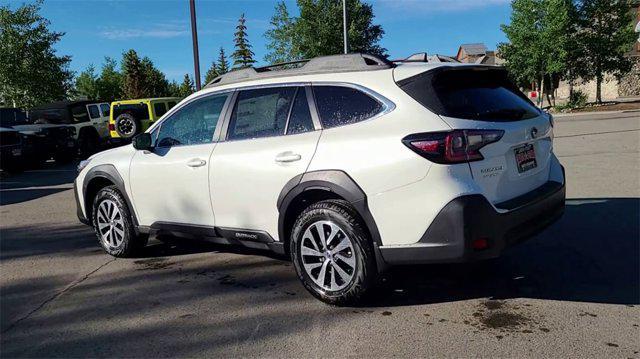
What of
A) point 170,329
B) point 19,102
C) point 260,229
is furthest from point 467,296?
point 19,102

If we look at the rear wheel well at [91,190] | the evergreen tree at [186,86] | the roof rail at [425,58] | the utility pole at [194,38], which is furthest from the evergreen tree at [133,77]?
the roof rail at [425,58]

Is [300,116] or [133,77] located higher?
[133,77]

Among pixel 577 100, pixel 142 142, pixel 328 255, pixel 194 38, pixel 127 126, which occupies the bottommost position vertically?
pixel 328 255

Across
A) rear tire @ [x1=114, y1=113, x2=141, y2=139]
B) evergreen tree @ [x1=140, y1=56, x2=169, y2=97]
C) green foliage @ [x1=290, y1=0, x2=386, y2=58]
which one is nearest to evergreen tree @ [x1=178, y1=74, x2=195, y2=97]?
evergreen tree @ [x1=140, y1=56, x2=169, y2=97]

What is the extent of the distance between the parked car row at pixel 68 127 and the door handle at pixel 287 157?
40.9 ft

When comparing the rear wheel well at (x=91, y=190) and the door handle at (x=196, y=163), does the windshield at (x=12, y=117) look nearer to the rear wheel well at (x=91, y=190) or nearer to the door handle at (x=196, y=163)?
the rear wheel well at (x=91, y=190)

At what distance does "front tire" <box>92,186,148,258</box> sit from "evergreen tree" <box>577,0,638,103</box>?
98.9ft

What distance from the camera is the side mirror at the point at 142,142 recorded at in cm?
488

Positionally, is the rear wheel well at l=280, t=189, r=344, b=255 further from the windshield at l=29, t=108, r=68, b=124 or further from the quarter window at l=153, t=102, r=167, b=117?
the windshield at l=29, t=108, r=68, b=124

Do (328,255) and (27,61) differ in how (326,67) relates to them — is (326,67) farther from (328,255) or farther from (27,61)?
(27,61)

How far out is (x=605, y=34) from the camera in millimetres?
29594

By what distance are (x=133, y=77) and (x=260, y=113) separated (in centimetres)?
5553

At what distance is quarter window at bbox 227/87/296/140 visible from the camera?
13.6ft

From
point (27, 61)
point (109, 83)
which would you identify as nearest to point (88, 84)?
point (109, 83)
